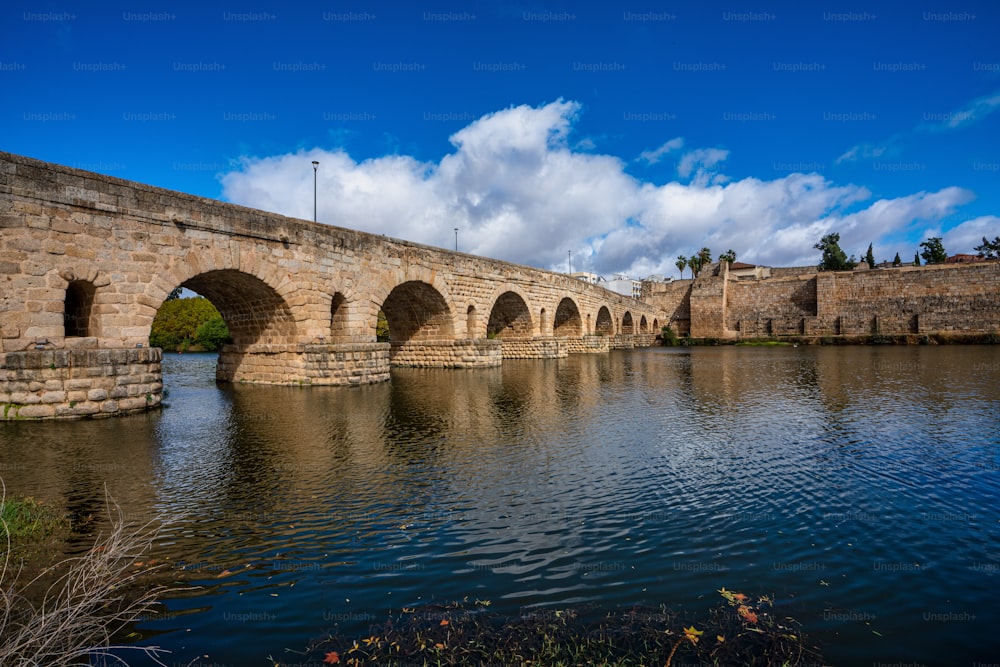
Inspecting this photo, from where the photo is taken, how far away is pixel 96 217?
1064cm

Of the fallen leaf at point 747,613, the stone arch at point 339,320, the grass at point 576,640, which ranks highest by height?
the stone arch at point 339,320

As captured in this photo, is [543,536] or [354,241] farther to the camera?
[354,241]

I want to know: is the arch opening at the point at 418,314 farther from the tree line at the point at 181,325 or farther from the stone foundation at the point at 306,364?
the tree line at the point at 181,325

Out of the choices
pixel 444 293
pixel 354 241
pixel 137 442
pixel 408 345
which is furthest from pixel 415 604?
pixel 408 345

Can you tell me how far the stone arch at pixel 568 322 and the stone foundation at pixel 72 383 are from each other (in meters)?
26.0

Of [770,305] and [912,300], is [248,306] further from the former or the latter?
[770,305]

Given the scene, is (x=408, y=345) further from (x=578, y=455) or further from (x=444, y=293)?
A: (x=578, y=455)

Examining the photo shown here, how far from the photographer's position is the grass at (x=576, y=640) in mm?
2750

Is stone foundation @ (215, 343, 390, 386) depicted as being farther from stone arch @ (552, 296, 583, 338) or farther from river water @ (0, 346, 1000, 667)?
stone arch @ (552, 296, 583, 338)

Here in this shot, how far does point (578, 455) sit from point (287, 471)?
3.68 m

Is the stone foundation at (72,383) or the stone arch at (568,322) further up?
the stone arch at (568,322)

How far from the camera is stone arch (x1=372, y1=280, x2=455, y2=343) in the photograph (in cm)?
2094

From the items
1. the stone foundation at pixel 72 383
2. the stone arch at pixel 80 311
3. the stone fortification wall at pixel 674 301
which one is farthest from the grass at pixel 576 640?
the stone fortification wall at pixel 674 301

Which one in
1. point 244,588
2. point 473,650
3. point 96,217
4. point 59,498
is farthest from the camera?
point 96,217
